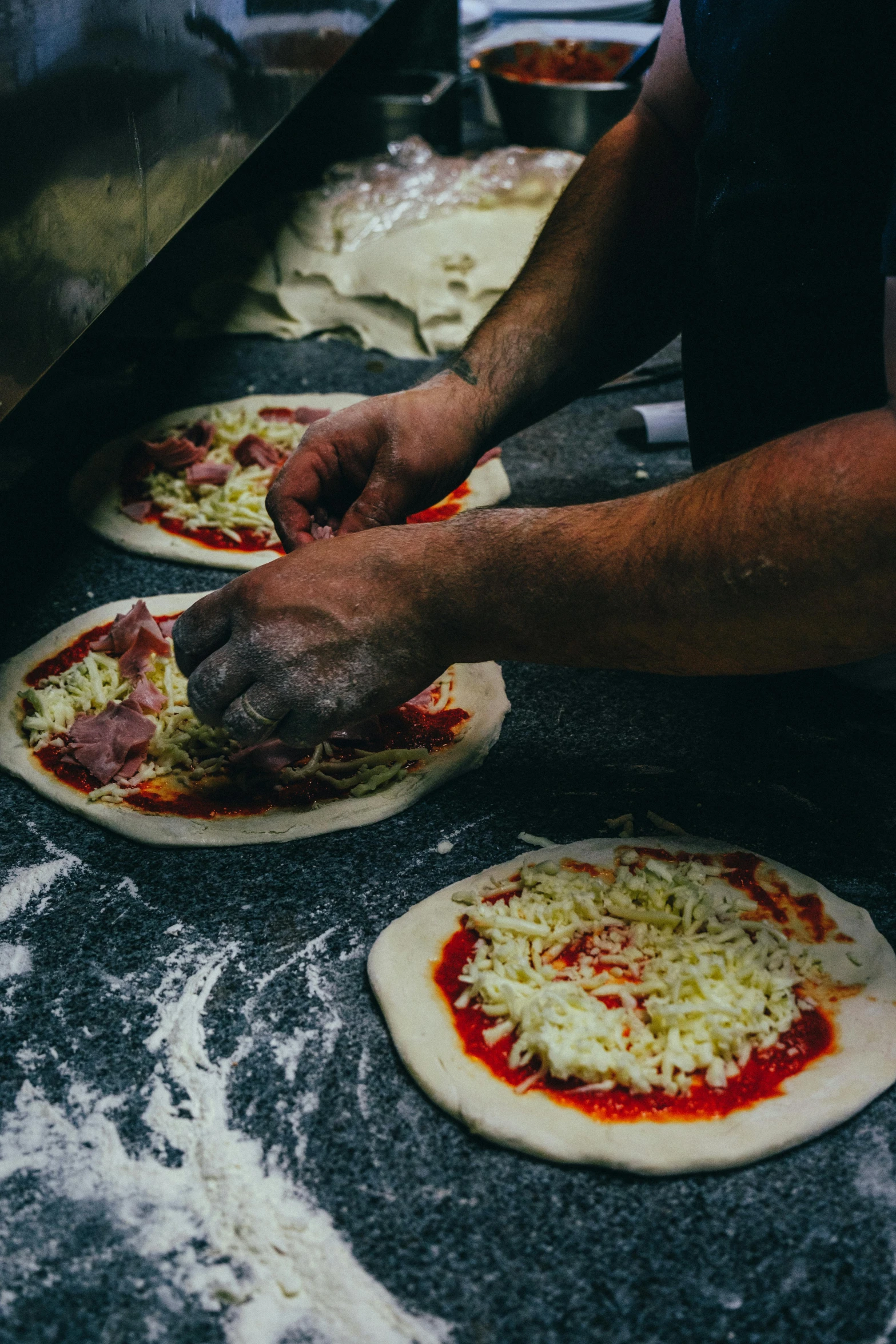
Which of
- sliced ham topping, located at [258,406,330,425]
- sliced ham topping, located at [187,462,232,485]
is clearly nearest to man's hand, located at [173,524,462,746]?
sliced ham topping, located at [187,462,232,485]

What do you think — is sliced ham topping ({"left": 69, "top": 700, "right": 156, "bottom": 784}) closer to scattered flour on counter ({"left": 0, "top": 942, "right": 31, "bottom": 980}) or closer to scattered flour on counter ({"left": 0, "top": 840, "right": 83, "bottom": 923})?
scattered flour on counter ({"left": 0, "top": 840, "right": 83, "bottom": 923})

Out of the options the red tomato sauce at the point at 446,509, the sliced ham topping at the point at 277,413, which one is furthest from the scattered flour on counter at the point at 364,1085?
the sliced ham topping at the point at 277,413

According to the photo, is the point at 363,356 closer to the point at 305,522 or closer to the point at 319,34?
the point at 319,34

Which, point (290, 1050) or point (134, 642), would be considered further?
point (134, 642)

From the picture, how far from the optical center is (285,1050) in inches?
59.6

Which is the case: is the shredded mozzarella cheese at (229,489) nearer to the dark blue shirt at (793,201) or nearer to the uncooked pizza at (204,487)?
the uncooked pizza at (204,487)

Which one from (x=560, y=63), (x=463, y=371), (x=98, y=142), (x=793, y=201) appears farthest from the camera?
(x=560, y=63)

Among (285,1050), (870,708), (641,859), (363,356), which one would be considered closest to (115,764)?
(285,1050)

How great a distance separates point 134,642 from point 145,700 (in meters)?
0.18

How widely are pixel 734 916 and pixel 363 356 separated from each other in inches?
98.3

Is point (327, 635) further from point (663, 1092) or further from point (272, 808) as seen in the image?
point (663, 1092)

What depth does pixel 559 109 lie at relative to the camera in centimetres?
434

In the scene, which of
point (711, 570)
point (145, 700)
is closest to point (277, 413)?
point (145, 700)

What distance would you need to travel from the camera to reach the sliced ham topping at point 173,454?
9.21 feet
